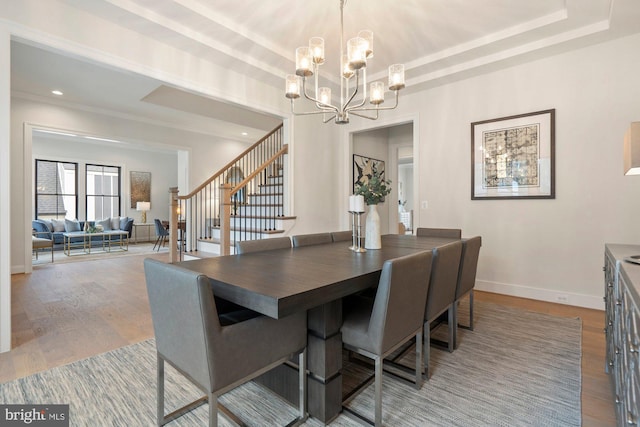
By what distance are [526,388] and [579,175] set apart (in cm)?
249

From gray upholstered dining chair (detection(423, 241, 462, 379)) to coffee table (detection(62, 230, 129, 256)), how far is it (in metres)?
7.67

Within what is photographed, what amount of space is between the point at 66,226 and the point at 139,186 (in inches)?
84.0

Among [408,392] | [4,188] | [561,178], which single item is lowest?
[408,392]

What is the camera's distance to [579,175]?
322 centimetres

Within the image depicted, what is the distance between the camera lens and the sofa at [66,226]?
6.98 metres

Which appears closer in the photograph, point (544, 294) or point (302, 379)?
point (302, 379)

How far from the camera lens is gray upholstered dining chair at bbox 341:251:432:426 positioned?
1447 mm

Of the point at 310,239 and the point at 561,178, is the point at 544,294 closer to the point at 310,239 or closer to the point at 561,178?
the point at 561,178

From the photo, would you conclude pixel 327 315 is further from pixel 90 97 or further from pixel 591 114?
pixel 90 97

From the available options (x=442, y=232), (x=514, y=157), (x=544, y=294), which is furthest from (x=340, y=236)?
(x=544, y=294)

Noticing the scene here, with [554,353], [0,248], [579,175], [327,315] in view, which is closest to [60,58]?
[0,248]

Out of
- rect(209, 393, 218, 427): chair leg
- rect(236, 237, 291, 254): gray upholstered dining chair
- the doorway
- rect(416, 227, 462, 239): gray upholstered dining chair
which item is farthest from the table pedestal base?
the doorway

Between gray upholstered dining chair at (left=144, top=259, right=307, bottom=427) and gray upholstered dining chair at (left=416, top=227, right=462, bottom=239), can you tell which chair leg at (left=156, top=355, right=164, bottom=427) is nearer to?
gray upholstered dining chair at (left=144, top=259, right=307, bottom=427)

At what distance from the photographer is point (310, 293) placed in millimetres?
1215
